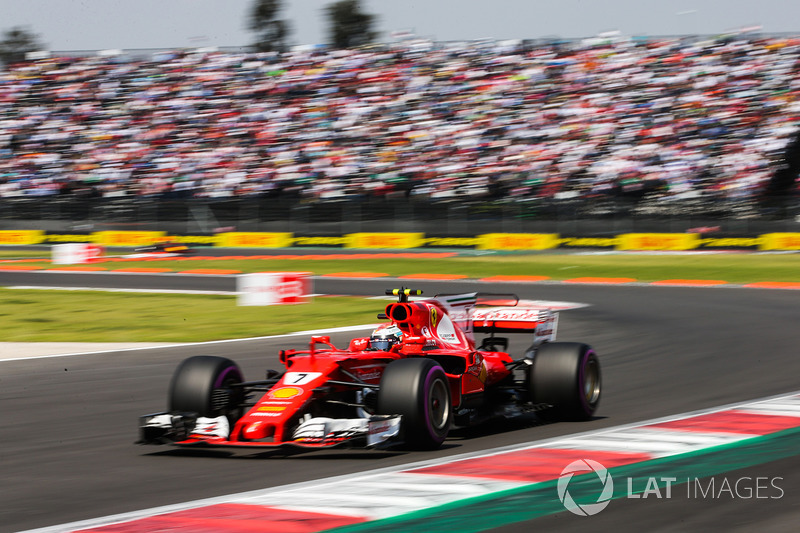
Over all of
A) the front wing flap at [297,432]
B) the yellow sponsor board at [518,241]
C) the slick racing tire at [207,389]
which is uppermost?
the yellow sponsor board at [518,241]

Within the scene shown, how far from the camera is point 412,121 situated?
34781 mm

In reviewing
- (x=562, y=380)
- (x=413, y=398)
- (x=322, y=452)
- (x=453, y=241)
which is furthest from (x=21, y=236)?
(x=413, y=398)

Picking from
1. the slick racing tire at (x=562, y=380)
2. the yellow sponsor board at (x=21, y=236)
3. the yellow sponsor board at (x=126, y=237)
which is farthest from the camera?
the yellow sponsor board at (x=21, y=236)

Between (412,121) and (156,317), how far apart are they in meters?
20.1

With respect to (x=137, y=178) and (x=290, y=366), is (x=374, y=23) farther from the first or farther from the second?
(x=290, y=366)

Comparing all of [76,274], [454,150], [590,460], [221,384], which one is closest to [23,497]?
[221,384]

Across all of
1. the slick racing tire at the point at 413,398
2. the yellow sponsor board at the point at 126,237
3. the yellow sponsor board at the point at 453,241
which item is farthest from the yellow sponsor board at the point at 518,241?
the slick racing tire at the point at 413,398

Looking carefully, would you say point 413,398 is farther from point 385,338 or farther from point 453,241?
point 453,241

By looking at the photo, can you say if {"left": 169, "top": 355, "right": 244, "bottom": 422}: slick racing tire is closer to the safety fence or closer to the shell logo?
the shell logo

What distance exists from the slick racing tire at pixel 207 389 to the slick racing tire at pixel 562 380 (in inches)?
88.4

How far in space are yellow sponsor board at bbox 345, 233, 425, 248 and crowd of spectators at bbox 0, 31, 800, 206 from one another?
1.52 meters

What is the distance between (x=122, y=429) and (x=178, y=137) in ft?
101

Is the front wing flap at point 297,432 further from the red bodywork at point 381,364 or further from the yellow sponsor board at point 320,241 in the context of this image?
the yellow sponsor board at point 320,241

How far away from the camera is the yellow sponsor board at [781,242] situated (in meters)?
26.8
